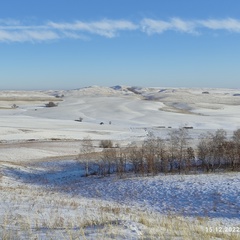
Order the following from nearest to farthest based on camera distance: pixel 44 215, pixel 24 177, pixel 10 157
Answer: pixel 44 215 → pixel 24 177 → pixel 10 157

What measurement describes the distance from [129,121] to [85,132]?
25.8 metres

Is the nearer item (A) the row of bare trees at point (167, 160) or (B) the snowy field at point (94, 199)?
(B) the snowy field at point (94, 199)

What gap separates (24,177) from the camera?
104ft

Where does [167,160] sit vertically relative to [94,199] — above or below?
below

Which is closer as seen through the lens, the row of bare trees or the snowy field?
the snowy field

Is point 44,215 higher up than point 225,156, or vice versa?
point 44,215

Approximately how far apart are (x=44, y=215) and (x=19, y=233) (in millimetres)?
2827

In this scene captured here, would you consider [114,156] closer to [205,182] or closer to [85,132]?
[205,182]

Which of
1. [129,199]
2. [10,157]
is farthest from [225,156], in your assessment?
[10,157]

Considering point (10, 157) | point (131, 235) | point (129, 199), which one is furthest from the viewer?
point (10, 157)

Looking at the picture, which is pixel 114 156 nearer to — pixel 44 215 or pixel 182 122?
pixel 44 215

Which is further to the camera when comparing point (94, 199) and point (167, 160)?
point (167, 160)

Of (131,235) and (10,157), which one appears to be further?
(10,157)

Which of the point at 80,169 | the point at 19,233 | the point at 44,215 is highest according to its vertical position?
the point at 19,233
